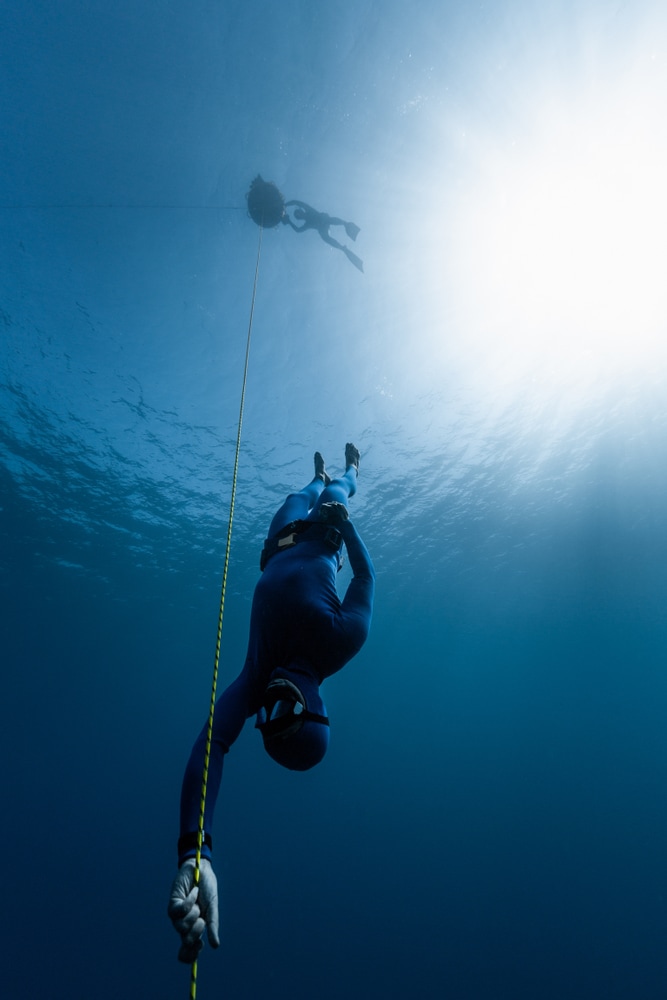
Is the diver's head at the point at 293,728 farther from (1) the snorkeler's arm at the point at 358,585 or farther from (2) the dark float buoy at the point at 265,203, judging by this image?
(2) the dark float buoy at the point at 265,203

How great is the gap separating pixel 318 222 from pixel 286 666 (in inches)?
351

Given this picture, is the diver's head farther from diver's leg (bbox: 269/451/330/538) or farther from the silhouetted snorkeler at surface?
the silhouetted snorkeler at surface

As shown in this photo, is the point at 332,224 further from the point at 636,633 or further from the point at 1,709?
the point at 1,709

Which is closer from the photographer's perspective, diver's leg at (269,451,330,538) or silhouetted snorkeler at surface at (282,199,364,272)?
diver's leg at (269,451,330,538)

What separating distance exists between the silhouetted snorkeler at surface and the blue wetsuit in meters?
7.67

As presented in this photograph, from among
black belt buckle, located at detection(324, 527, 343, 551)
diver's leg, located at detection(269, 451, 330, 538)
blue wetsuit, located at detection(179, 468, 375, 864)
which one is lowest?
blue wetsuit, located at detection(179, 468, 375, 864)

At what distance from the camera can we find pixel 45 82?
24.1 feet

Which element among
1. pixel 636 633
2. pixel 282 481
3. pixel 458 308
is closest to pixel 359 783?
pixel 636 633

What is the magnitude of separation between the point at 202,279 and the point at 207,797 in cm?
1065

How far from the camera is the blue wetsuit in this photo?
246cm

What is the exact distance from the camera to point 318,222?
853cm

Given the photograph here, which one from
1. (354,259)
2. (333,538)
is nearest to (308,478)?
(354,259)

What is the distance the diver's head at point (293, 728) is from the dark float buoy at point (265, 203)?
9163 mm

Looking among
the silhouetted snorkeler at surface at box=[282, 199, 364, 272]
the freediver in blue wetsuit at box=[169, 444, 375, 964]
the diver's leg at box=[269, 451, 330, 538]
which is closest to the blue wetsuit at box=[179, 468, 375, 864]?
the freediver in blue wetsuit at box=[169, 444, 375, 964]
